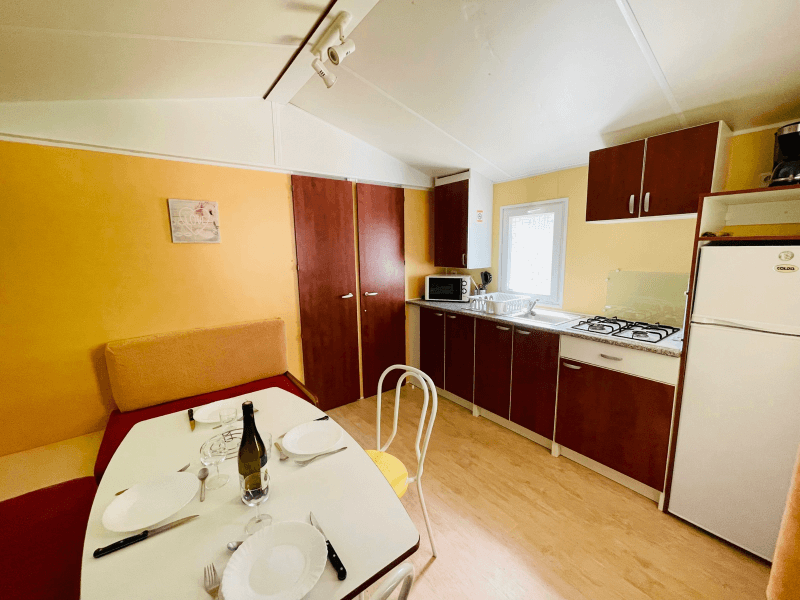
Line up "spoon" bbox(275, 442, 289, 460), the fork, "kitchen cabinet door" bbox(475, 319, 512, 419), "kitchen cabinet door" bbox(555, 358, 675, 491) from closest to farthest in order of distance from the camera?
the fork
"spoon" bbox(275, 442, 289, 460)
"kitchen cabinet door" bbox(555, 358, 675, 491)
"kitchen cabinet door" bbox(475, 319, 512, 419)

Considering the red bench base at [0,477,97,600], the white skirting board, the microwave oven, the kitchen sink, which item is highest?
the microwave oven

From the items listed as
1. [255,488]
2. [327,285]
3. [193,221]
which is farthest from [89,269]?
[255,488]

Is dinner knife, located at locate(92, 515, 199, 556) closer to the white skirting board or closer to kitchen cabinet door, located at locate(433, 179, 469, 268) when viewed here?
the white skirting board

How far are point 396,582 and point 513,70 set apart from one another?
219 centimetres

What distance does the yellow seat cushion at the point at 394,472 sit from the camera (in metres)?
1.45

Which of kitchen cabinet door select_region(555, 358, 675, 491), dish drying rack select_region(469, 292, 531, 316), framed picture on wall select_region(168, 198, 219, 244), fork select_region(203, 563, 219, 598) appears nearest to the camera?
fork select_region(203, 563, 219, 598)

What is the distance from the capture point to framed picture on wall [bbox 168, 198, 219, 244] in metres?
2.18

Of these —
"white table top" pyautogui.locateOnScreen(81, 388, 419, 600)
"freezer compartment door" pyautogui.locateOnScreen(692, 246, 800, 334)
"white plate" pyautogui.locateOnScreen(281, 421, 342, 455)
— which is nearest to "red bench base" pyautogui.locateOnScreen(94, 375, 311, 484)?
"white table top" pyautogui.locateOnScreen(81, 388, 419, 600)

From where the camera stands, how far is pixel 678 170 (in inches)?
71.4

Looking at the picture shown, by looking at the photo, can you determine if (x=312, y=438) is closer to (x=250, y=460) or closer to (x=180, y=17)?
(x=250, y=460)

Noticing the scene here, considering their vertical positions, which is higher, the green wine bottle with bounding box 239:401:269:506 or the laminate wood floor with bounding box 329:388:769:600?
the green wine bottle with bounding box 239:401:269:506

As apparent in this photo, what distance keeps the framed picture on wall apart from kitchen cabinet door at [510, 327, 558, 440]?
2.41 metres

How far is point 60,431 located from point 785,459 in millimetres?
3891

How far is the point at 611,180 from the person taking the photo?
2.09 meters
